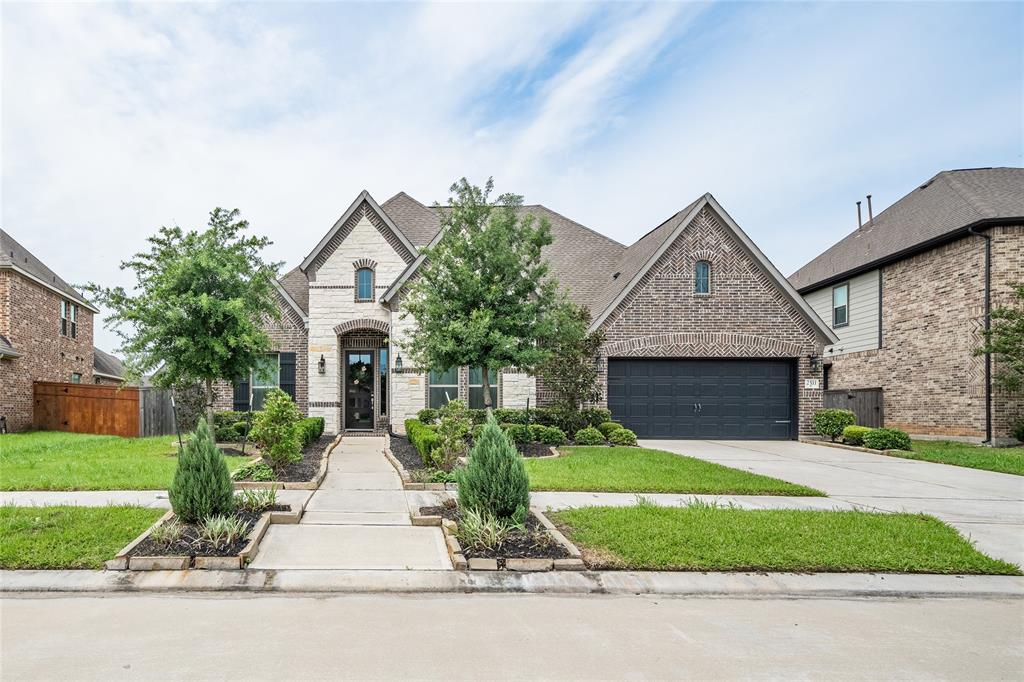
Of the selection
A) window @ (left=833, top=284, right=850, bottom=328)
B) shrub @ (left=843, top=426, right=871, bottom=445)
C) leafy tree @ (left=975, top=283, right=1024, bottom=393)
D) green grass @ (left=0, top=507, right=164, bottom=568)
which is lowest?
shrub @ (left=843, top=426, right=871, bottom=445)

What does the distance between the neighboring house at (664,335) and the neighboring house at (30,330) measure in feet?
36.3

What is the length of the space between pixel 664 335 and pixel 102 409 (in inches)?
739

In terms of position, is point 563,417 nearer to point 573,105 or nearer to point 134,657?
point 573,105

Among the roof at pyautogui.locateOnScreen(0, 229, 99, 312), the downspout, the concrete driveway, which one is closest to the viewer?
the concrete driveway

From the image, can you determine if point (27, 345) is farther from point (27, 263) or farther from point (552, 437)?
point (552, 437)

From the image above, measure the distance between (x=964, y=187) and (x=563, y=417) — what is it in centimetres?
1596

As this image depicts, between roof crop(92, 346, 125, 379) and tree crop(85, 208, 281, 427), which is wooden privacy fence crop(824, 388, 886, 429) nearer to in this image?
tree crop(85, 208, 281, 427)

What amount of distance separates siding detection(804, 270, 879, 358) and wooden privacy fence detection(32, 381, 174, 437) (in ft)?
82.0

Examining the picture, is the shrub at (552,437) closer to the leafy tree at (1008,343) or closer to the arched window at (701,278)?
the arched window at (701,278)

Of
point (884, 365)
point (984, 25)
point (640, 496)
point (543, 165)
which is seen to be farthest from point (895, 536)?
point (884, 365)

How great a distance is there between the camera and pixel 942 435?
19766mm

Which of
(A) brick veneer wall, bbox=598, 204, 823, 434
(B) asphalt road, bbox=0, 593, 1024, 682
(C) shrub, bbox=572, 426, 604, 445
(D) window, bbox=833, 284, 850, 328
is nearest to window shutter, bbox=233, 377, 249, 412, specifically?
(A) brick veneer wall, bbox=598, 204, 823, 434

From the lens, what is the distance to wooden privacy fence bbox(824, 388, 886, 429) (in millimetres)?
22766

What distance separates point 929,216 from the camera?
21.6 m
